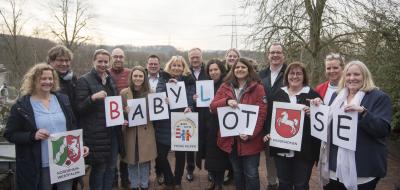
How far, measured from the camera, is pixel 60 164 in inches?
156

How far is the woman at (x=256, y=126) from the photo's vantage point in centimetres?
485

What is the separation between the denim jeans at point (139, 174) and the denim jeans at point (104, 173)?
0.43 meters

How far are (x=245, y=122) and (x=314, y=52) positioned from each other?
7.00 metres

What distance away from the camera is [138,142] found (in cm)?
544

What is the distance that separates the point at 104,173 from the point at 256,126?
2.20m

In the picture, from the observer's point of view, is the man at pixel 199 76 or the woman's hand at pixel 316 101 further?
the man at pixel 199 76

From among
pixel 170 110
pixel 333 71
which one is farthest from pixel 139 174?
pixel 333 71

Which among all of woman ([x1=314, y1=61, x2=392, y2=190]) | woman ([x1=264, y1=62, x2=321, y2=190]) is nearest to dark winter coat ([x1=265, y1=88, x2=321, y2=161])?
woman ([x1=264, y1=62, x2=321, y2=190])

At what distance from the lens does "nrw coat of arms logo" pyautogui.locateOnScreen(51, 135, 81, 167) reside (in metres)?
3.92

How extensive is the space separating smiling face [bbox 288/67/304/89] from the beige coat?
90.1 inches

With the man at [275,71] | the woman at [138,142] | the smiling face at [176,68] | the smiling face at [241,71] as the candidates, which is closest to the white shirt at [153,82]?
the smiling face at [176,68]

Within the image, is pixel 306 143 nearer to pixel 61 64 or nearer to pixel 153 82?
pixel 153 82

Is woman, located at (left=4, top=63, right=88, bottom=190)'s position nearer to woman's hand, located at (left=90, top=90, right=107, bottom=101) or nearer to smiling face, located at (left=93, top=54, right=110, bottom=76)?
woman's hand, located at (left=90, top=90, right=107, bottom=101)

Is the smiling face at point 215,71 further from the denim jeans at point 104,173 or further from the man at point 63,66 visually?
the man at point 63,66
